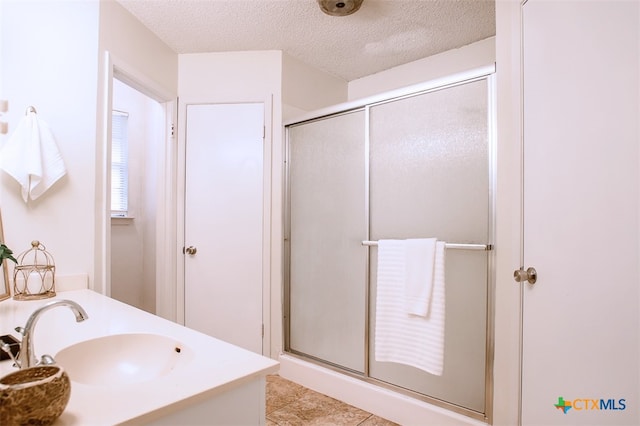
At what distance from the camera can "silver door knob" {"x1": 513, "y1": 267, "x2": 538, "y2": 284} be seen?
1246 millimetres

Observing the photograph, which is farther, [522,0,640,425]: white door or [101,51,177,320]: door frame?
[101,51,177,320]: door frame

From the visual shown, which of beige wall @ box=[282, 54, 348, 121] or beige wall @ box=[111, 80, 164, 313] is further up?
beige wall @ box=[282, 54, 348, 121]

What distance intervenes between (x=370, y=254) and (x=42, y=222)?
1.63m

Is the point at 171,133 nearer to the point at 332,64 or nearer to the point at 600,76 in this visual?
the point at 332,64

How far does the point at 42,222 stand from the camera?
163cm

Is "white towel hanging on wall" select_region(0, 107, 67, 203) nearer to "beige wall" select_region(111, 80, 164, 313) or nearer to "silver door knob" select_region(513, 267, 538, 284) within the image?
"beige wall" select_region(111, 80, 164, 313)

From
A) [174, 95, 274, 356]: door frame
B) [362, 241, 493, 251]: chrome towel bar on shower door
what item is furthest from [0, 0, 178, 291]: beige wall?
[362, 241, 493, 251]: chrome towel bar on shower door

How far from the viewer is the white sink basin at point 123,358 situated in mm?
979

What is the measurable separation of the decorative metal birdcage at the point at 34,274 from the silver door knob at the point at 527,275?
1.87 m

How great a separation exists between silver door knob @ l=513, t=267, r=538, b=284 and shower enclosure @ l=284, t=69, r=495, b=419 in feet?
1.07

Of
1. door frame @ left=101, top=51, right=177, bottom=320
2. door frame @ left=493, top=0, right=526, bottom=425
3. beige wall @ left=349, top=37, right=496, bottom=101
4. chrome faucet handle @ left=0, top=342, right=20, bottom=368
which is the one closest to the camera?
chrome faucet handle @ left=0, top=342, right=20, bottom=368

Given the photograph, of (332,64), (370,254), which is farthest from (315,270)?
(332,64)

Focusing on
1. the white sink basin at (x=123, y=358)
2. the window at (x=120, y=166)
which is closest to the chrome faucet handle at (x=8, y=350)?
the white sink basin at (x=123, y=358)

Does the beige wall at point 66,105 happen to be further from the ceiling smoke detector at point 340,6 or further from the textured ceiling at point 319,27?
the ceiling smoke detector at point 340,6
